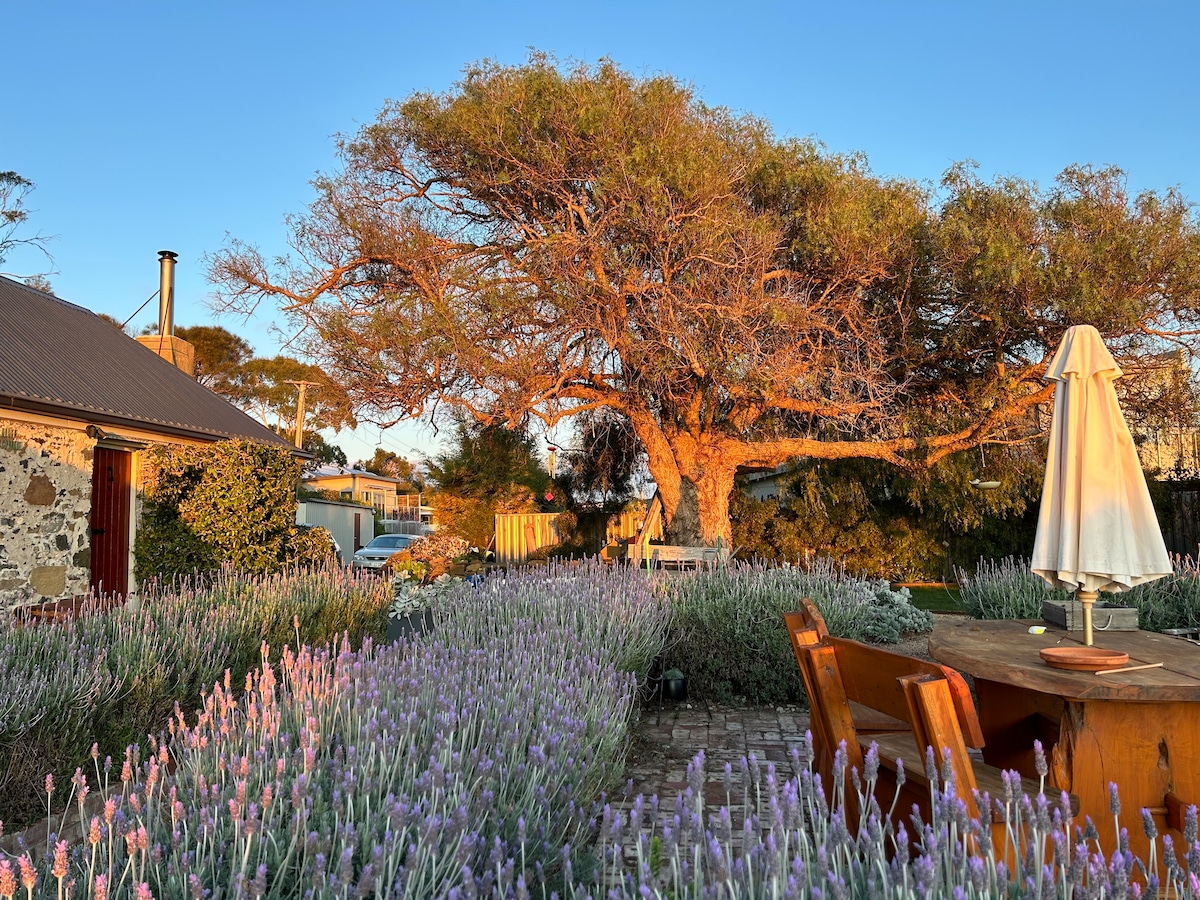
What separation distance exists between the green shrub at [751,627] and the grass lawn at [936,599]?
4489 millimetres

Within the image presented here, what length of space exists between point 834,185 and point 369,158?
6.26 meters

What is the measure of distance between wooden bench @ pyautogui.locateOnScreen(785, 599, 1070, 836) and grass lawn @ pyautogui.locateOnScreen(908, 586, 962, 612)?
7993mm

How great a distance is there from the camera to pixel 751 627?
5.83 meters

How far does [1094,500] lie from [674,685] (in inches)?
122

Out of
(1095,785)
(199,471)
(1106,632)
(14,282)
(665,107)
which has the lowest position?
(1095,785)

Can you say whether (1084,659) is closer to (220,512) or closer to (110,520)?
(220,512)

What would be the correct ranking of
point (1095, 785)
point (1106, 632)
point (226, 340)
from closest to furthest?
point (1095, 785), point (1106, 632), point (226, 340)

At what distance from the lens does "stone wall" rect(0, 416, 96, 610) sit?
26.4 ft

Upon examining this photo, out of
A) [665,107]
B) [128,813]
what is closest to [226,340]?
[665,107]

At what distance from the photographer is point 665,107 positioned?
1017 centimetres

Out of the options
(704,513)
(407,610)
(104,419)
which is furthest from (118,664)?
(704,513)

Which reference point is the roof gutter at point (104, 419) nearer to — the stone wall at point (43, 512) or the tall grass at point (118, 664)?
the stone wall at point (43, 512)

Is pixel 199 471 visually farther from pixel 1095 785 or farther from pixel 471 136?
pixel 1095 785

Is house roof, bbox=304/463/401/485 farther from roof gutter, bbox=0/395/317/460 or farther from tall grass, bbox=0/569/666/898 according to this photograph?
tall grass, bbox=0/569/666/898
